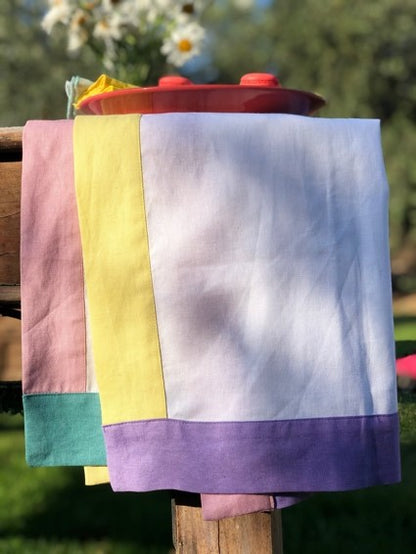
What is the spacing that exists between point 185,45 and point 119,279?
2837 millimetres

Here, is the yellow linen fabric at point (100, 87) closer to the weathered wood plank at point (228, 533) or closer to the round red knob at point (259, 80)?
the round red knob at point (259, 80)

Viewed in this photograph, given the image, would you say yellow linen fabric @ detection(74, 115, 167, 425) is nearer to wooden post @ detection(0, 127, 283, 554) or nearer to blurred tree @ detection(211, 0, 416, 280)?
wooden post @ detection(0, 127, 283, 554)

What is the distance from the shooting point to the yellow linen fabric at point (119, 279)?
3.49ft

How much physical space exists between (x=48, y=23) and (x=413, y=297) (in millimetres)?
6444

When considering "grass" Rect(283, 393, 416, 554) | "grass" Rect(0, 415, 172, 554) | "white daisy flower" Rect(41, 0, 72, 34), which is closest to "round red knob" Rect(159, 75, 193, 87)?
"grass" Rect(283, 393, 416, 554)

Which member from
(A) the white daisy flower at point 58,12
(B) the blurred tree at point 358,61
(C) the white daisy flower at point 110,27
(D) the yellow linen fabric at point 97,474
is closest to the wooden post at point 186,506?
(D) the yellow linen fabric at point 97,474

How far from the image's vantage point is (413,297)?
30.8ft

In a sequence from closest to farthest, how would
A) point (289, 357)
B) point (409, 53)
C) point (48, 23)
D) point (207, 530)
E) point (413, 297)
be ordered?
point (289, 357) < point (207, 530) < point (48, 23) < point (413, 297) < point (409, 53)

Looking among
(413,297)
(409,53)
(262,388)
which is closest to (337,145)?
(262,388)

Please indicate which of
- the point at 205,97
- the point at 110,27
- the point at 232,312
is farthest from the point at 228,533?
the point at 110,27

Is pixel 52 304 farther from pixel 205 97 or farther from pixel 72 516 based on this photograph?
pixel 72 516

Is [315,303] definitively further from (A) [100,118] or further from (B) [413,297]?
(B) [413,297]

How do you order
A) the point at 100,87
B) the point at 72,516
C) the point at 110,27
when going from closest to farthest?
the point at 100,87
the point at 72,516
the point at 110,27

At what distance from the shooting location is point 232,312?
3.48ft
